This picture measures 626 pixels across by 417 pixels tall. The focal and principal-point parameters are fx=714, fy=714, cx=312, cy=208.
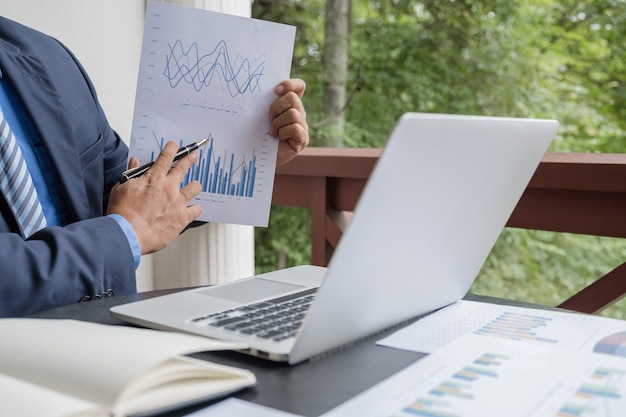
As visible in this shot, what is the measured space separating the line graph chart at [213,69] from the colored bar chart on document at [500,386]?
0.66 meters

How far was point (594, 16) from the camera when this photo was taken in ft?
18.3

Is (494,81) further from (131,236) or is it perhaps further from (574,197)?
(131,236)

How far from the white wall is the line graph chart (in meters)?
0.64

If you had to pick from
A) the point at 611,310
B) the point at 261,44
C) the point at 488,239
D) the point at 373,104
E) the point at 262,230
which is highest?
the point at 373,104

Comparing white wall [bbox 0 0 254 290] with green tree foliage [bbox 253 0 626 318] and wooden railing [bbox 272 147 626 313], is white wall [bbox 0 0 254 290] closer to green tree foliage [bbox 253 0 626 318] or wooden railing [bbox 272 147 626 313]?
wooden railing [bbox 272 147 626 313]

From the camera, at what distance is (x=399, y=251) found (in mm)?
681

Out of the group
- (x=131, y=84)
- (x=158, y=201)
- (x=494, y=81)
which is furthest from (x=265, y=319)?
(x=494, y=81)

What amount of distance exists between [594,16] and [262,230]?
3.08 metres

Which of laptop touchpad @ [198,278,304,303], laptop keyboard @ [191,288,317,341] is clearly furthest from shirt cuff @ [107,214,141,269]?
laptop keyboard @ [191,288,317,341]

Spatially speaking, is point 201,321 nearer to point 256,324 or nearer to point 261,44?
point 256,324

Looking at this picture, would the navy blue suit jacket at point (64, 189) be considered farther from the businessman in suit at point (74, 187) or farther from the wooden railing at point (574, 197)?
the wooden railing at point (574, 197)

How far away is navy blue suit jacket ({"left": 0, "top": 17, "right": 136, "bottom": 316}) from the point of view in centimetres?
90

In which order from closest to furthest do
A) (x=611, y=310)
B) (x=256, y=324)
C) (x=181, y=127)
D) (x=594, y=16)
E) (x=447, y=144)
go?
(x=447, y=144) → (x=256, y=324) → (x=181, y=127) → (x=611, y=310) → (x=594, y=16)

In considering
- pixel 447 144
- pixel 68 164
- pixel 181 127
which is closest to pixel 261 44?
pixel 181 127
